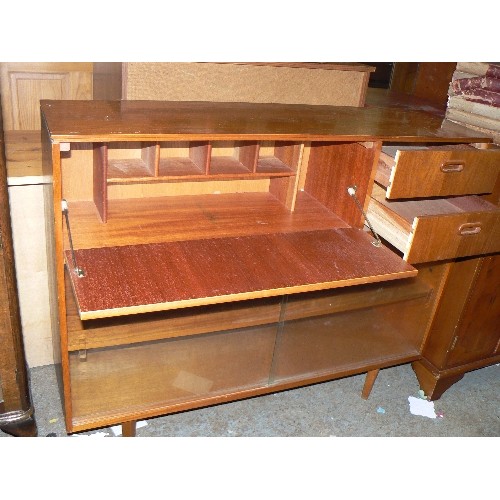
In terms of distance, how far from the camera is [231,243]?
1.92 meters

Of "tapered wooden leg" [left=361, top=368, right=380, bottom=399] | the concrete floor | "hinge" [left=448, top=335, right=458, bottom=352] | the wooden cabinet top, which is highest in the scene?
the wooden cabinet top

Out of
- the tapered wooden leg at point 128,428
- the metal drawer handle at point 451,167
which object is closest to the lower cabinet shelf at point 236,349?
the tapered wooden leg at point 128,428

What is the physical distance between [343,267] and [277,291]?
29cm

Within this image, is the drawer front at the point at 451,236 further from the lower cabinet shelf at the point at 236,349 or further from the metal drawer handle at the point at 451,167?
the lower cabinet shelf at the point at 236,349

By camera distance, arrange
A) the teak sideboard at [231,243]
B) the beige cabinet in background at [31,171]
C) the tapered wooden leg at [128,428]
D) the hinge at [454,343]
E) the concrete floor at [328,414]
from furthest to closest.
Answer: the hinge at [454,343]
the concrete floor at [328,414]
the beige cabinet in background at [31,171]
the tapered wooden leg at [128,428]
the teak sideboard at [231,243]

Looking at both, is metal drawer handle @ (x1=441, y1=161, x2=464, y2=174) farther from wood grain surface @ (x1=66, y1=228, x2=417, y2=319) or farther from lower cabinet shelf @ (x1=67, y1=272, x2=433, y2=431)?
lower cabinet shelf @ (x1=67, y1=272, x2=433, y2=431)

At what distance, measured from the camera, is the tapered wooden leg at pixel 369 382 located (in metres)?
2.55

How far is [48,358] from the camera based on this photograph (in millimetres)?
2615

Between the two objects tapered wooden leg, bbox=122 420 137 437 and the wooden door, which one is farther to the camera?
tapered wooden leg, bbox=122 420 137 437

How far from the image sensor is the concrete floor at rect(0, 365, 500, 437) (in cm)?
238

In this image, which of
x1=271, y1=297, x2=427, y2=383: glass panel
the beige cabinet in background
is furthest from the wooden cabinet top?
x1=271, y1=297, x2=427, y2=383: glass panel

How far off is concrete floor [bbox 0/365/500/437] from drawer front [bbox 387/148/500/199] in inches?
45.3

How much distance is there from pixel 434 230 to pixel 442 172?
0.22 meters

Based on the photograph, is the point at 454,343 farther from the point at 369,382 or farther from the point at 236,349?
Result: the point at 236,349
